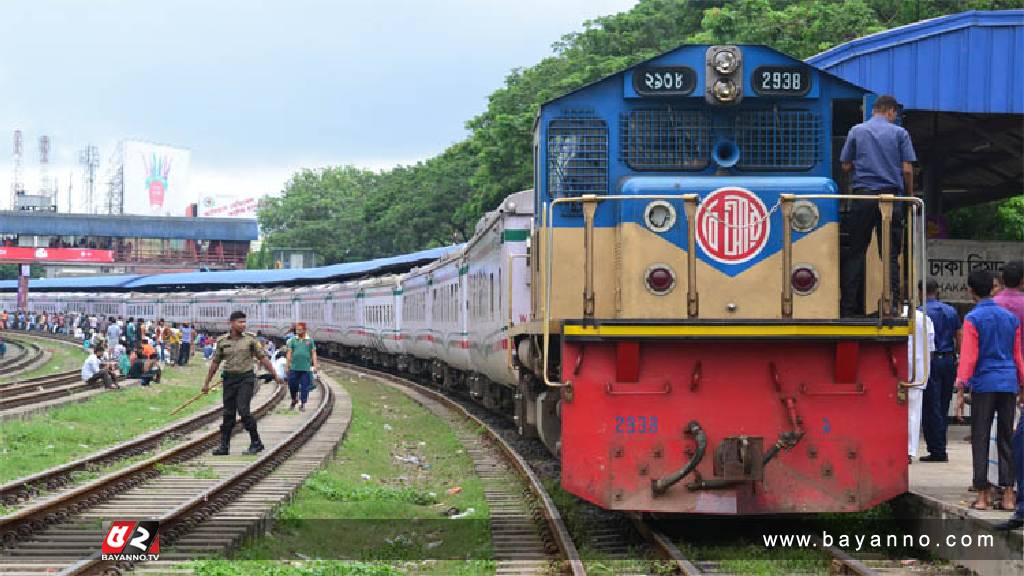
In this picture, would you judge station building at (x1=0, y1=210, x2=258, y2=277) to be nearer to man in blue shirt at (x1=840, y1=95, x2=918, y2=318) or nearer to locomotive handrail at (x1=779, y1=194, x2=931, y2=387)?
man in blue shirt at (x1=840, y1=95, x2=918, y2=318)

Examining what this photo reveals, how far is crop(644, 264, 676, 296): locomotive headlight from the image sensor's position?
870cm

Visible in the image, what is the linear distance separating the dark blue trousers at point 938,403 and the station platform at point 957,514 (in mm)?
204

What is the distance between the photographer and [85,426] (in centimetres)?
2009

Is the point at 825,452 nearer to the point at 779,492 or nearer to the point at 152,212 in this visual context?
→ the point at 779,492

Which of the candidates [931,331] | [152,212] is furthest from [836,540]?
[152,212]

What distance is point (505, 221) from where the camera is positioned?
15.3 metres

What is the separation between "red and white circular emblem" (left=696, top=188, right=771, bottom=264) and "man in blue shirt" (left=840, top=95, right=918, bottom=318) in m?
0.68

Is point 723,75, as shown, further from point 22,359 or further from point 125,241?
point 125,241

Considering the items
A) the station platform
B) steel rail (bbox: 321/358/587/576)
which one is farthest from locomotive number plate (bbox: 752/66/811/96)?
steel rail (bbox: 321/358/587/576)

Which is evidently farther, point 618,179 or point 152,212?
point 152,212

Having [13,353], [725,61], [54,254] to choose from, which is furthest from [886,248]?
[54,254]

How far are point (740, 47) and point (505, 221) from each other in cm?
605

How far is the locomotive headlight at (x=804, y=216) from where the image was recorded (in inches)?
346

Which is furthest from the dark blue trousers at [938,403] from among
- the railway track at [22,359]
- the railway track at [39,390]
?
the railway track at [22,359]
